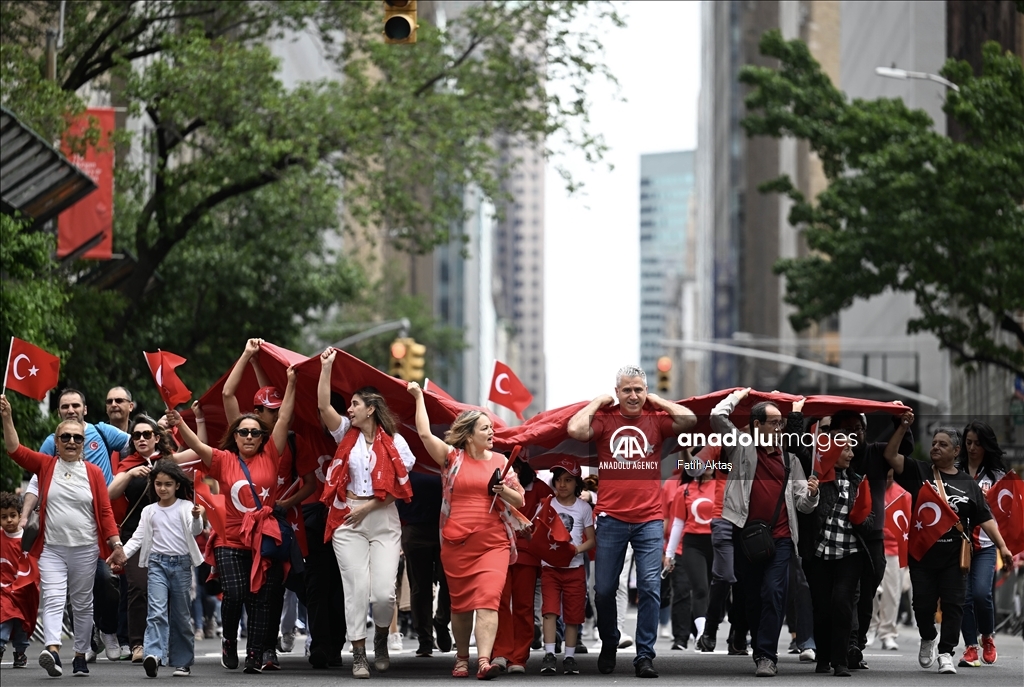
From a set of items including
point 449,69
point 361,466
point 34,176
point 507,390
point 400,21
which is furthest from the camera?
point 449,69

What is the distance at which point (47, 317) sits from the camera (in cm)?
2064

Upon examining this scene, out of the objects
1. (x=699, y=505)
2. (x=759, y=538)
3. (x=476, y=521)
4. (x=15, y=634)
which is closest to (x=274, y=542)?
(x=476, y=521)

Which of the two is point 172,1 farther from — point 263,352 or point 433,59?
point 263,352

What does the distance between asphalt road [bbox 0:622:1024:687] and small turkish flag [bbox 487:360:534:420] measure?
2.07m

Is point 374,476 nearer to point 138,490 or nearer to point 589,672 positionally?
point 589,672

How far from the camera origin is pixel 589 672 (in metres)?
12.9

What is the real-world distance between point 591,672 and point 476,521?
1.68 meters

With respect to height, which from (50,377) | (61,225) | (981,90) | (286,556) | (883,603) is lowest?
(883,603)

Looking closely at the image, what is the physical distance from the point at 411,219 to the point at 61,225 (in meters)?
5.73

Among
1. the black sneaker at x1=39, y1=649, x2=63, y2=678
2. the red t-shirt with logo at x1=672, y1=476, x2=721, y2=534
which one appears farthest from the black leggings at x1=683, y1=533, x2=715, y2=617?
the black sneaker at x1=39, y1=649, x2=63, y2=678

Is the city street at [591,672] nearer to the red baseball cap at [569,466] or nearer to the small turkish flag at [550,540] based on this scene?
the small turkish flag at [550,540]

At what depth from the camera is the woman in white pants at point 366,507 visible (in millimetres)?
12234

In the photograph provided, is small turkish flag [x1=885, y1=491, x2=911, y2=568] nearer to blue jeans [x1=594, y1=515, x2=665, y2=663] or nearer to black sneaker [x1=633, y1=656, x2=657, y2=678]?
blue jeans [x1=594, y1=515, x2=665, y2=663]

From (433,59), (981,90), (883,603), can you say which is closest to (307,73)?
(433,59)
